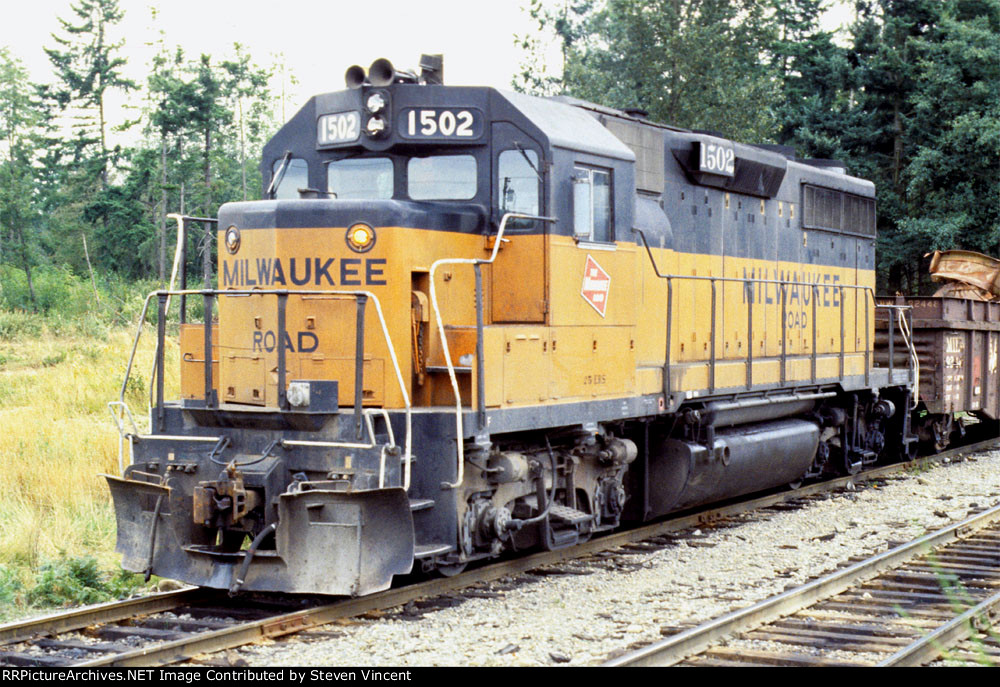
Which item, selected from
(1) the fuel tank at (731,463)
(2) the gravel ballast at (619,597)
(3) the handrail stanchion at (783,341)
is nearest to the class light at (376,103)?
(2) the gravel ballast at (619,597)

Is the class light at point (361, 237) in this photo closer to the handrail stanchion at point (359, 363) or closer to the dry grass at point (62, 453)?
the handrail stanchion at point (359, 363)

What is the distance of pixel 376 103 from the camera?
23.7 ft

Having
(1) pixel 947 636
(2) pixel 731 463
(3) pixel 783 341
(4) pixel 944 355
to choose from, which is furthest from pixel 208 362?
(4) pixel 944 355

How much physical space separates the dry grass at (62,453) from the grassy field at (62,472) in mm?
10

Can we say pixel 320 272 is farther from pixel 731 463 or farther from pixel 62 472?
pixel 731 463

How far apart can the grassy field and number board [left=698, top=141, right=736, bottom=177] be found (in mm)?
5862

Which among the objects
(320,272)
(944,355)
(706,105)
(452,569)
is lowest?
(452,569)

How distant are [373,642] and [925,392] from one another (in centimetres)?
1078

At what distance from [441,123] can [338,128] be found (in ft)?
2.42

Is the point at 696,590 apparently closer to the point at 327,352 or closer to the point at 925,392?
the point at 327,352

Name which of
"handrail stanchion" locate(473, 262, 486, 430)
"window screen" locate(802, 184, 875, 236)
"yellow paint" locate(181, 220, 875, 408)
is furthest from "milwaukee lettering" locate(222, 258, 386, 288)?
"window screen" locate(802, 184, 875, 236)

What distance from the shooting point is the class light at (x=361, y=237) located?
6.80 m

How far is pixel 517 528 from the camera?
7.23 metres

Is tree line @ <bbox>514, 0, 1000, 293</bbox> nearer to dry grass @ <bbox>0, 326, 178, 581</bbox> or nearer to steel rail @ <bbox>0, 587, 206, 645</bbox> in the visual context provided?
dry grass @ <bbox>0, 326, 178, 581</bbox>
